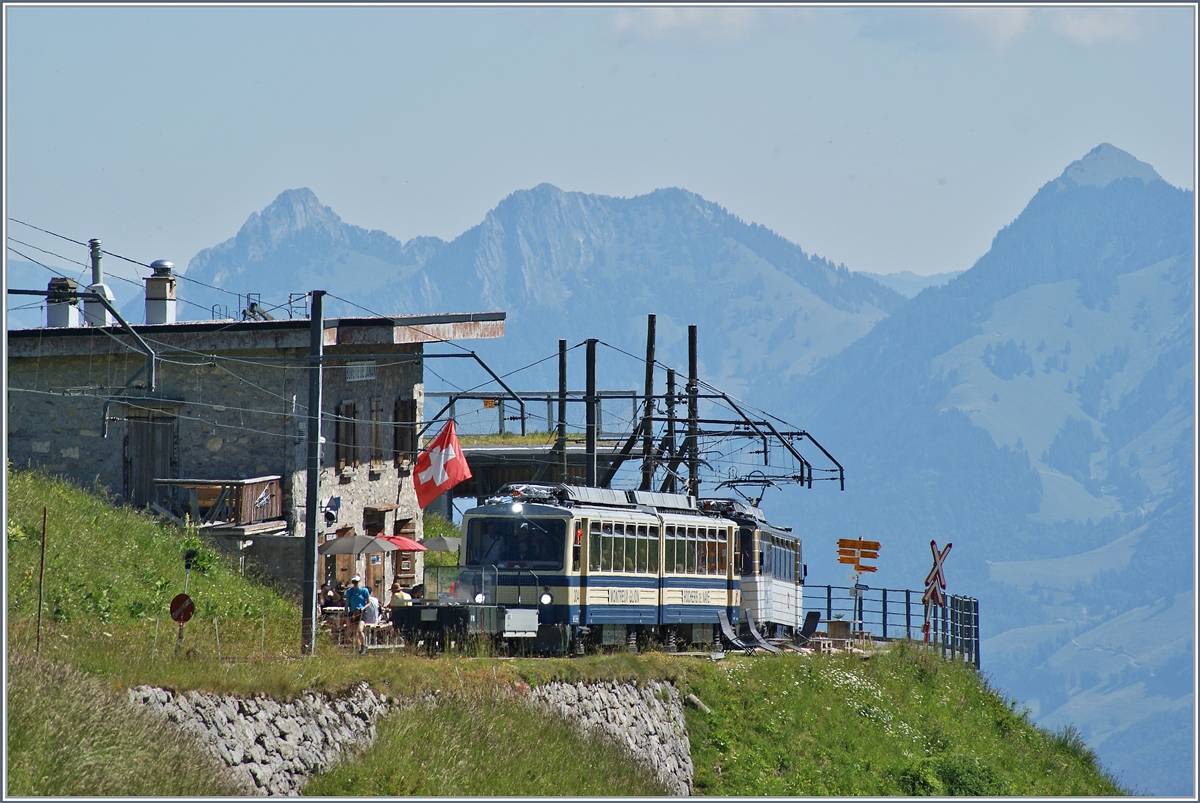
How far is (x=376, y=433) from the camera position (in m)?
39.9

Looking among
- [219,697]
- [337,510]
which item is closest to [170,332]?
[337,510]

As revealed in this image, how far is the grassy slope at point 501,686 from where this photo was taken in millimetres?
18625

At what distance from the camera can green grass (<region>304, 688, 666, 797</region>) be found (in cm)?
1805

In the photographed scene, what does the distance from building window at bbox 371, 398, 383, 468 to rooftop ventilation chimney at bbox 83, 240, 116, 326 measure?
667 centimetres

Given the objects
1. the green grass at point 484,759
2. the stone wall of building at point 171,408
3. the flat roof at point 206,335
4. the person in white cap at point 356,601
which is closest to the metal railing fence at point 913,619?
the person in white cap at point 356,601

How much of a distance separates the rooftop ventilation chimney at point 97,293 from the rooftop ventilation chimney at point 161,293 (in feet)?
3.23

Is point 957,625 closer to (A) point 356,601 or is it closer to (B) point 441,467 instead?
(B) point 441,467

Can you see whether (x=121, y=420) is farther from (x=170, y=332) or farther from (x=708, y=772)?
(x=708, y=772)

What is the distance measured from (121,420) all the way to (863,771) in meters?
18.6

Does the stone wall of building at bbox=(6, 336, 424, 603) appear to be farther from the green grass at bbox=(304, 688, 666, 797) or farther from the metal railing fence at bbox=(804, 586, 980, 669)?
the green grass at bbox=(304, 688, 666, 797)

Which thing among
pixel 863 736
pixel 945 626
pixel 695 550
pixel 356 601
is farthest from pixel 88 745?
pixel 945 626

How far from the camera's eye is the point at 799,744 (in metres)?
26.1

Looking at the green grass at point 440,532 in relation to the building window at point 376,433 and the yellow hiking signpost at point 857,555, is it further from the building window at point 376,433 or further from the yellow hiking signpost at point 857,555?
the yellow hiking signpost at point 857,555

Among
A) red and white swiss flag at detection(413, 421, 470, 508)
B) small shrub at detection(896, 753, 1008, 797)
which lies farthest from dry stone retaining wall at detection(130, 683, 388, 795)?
red and white swiss flag at detection(413, 421, 470, 508)
